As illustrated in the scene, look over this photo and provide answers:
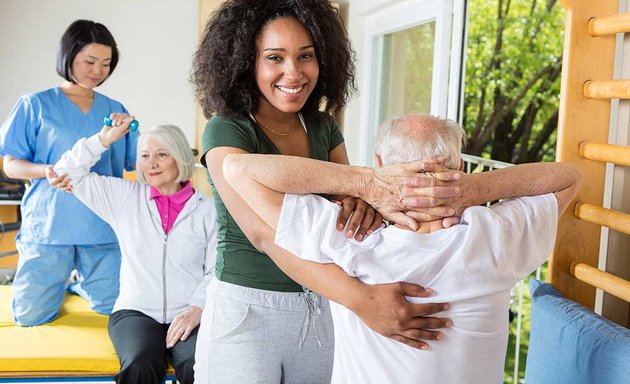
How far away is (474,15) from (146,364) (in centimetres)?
637

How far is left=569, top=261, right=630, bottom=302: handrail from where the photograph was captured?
1512 mm

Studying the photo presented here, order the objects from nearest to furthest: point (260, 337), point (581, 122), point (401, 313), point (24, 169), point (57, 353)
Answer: point (401, 313) < point (260, 337) < point (581, 122) < point (57, 353) < point (24, 169)

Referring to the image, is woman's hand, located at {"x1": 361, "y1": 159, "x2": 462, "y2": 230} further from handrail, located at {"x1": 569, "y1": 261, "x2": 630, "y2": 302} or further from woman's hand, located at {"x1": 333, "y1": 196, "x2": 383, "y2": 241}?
handrail, located at {"x1": 569, "y1": 261, "x2": 630, "y2": 302}

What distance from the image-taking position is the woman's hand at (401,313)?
110 cm

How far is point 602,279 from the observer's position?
1.58 m

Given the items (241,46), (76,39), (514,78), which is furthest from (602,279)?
(514,78)

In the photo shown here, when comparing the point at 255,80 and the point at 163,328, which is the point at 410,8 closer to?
the point at 163,328

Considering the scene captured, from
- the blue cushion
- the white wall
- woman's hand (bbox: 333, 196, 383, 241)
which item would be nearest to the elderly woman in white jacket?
the blue cushion

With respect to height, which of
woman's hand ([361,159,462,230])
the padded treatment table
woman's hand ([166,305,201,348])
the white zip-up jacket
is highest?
woman's hand ([361,159,462,230])

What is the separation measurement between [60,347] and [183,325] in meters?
0.43

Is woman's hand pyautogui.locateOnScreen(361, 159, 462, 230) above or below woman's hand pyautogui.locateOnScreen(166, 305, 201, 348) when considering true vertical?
above

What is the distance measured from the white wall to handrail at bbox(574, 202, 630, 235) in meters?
3.75

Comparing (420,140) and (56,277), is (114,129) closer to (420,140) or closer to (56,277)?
(56,277)

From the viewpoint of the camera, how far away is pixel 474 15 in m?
7.86
